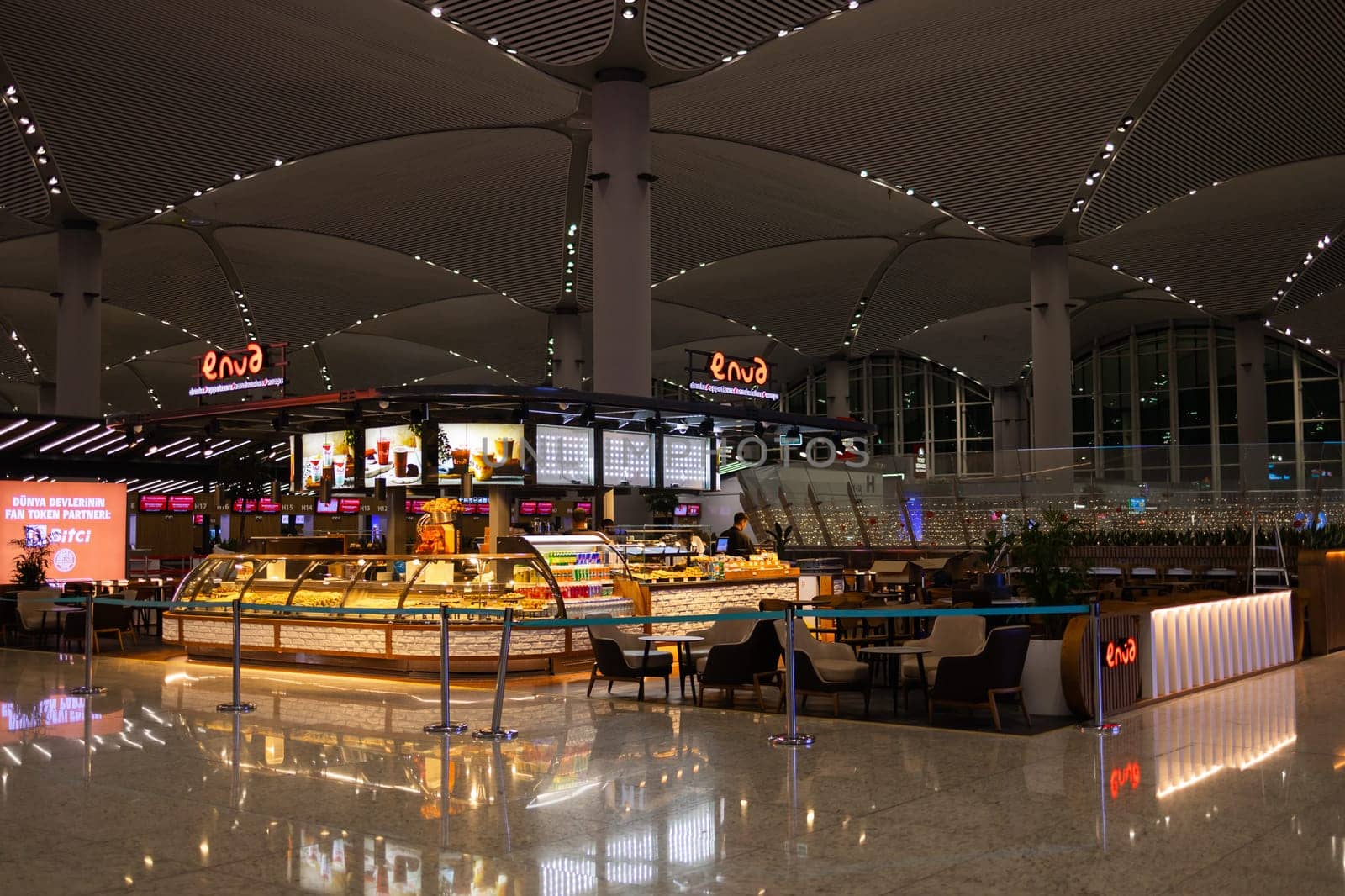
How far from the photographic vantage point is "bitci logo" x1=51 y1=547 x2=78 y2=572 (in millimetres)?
18719

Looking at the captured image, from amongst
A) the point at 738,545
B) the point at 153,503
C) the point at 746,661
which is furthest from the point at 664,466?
the point at 153,503

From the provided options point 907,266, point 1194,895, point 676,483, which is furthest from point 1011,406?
point 1194,895

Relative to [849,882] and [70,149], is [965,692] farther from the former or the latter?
[70,149]

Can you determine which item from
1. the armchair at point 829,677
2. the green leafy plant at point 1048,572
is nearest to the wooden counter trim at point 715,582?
the armchair at point 829,677

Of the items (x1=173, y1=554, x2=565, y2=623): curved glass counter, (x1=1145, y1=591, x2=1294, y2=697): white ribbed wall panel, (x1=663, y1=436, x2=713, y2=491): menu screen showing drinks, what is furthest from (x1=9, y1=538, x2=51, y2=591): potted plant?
(x1=1145, y1=591, x2=1294, y2=697): white ribbed wall panel

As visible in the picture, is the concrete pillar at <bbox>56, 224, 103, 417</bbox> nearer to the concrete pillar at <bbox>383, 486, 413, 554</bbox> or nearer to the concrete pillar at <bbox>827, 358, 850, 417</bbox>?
the concrete pillar at <bbox>383, 486, 413, 554</bbox>

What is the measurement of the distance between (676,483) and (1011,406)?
91.1 feet

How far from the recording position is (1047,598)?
30.8ft

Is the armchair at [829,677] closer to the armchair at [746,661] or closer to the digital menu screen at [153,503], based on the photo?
the armchair at [746,661]

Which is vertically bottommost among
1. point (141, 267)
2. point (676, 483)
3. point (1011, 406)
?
point (676, 483)

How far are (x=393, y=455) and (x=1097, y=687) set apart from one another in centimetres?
936

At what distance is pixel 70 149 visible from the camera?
19.8 metres

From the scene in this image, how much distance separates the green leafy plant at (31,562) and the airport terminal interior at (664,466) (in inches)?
7.6

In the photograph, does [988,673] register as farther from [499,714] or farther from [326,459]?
[326,459]
